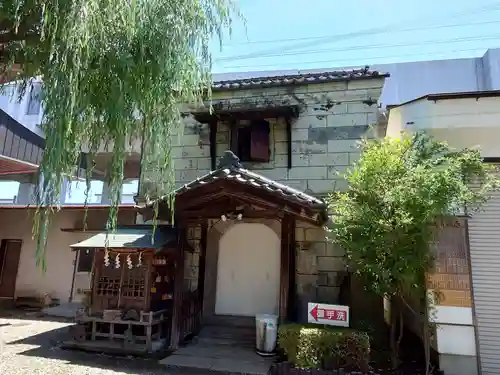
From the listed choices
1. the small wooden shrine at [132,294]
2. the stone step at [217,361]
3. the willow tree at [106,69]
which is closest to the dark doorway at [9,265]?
the small wooden shrine at [132,294]

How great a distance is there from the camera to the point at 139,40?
4.43m

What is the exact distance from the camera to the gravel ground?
6707 millimetres

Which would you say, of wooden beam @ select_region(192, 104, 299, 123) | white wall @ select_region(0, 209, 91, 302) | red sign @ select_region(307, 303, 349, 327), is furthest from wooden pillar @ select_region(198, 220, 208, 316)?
white wall @ select_region(0, 209, 91, 302)

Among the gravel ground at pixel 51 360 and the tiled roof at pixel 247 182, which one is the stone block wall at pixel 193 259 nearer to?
the tiled roof at pixel 247 182

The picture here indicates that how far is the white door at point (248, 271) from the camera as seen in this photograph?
30.9ft

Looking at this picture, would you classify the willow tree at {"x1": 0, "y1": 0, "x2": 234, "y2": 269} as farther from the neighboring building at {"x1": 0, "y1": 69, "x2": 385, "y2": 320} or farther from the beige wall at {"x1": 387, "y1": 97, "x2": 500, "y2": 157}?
the beige wall at {"x1": 387, "y1": 97, "x2": 500, "y2": 157}

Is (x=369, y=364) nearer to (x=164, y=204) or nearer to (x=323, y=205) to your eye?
(x=323, y=205)

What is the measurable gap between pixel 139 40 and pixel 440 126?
6289 mm

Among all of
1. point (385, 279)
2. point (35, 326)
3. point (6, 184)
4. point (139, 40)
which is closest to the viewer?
point (139, 40)

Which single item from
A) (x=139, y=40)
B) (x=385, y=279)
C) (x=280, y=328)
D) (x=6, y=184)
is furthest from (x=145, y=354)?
(x=6, y=184)

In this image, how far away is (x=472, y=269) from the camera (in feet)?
22.9

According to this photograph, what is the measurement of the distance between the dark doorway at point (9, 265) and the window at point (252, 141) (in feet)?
35.5

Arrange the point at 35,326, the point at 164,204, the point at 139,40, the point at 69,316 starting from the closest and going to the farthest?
1. the point at 139,40
2. the point at 164,204
3. the point at 35,326
4. the point at 69,316

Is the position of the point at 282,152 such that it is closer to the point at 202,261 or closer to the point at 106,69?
the point at 202,261
